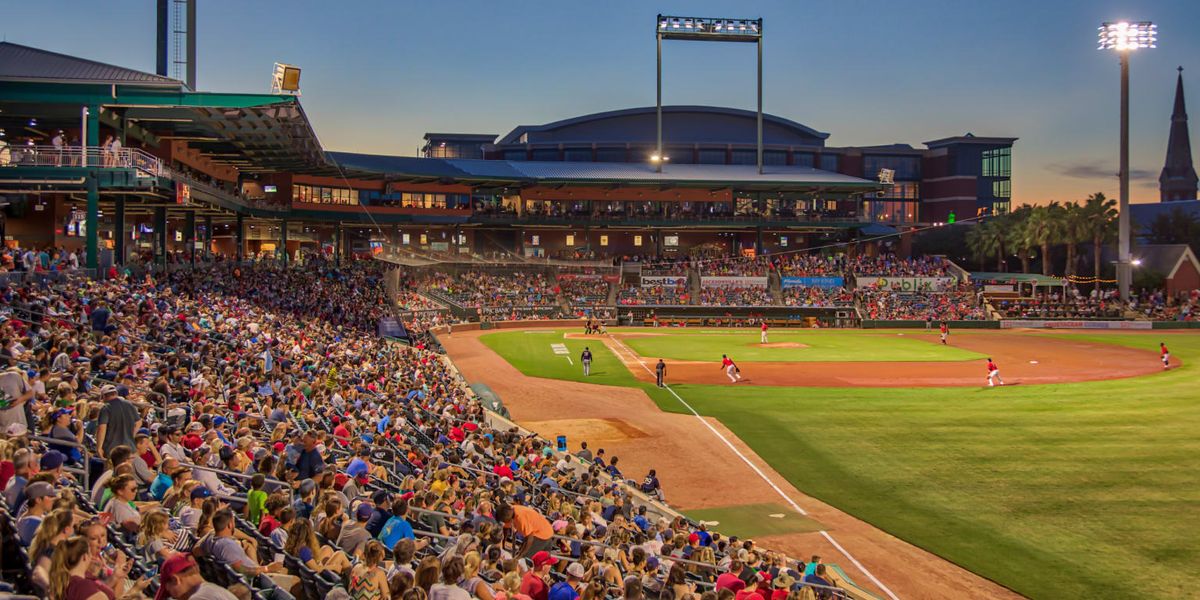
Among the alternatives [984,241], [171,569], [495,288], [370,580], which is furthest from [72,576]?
[984,241]

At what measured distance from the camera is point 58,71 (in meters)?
31.0

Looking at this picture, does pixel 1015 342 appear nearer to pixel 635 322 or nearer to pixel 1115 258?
pixel 635 322

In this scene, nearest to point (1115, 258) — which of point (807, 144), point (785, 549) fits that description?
point (807, 144)

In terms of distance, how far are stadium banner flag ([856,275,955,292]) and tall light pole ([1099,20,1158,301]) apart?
14.3 m

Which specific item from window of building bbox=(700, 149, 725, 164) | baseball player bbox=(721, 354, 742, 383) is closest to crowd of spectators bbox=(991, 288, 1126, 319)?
window of building bbox=(700, 149, 725, 164)

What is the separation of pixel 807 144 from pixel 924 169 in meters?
14.4

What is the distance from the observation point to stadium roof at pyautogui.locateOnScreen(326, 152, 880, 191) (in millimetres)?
81062

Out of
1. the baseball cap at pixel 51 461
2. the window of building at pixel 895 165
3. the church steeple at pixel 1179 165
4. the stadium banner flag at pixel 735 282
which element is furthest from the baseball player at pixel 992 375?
the church steeple at pixel 1179 165

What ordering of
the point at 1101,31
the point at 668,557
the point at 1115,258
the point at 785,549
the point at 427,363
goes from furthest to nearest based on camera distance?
1. the point at 1115,258
2. the point at 1101,31
3. the point at 427,363
4. the point at 785,549
5. the point at 668,557

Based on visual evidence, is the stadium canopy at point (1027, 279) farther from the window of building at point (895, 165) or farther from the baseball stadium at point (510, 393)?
the window of building at point (895, 165)

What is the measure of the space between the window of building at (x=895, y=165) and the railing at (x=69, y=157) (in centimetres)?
8932

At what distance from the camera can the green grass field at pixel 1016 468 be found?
53.2 ft

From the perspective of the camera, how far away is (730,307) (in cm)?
7481

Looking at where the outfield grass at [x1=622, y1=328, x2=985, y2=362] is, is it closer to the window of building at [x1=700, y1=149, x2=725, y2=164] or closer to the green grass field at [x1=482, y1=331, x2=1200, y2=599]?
the green grass field at [x1=482, y1=331, x2=1200, y2=599]
